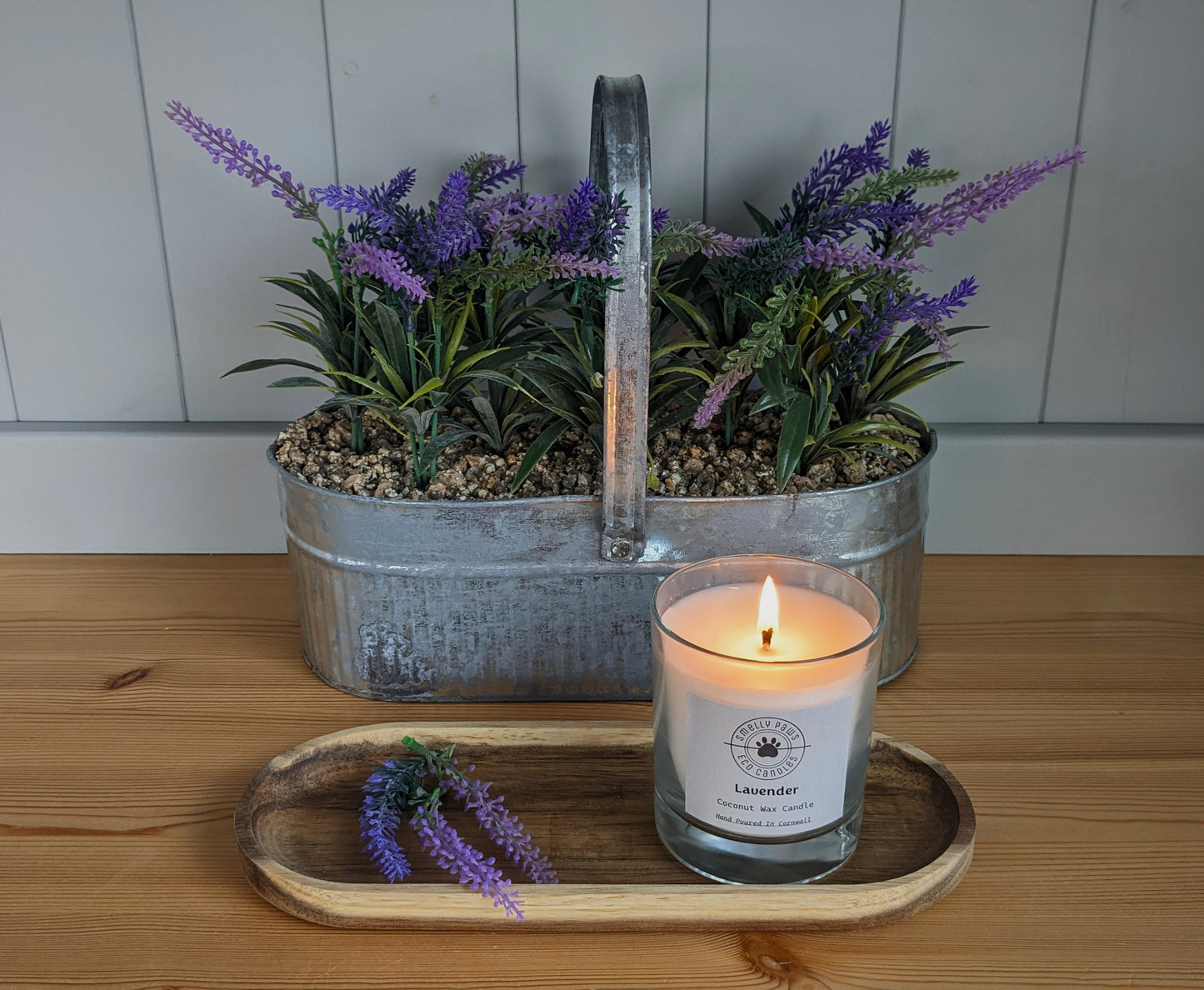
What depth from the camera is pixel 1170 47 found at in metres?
0.70

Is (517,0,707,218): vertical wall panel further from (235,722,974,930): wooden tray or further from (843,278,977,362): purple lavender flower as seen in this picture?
(235,722,974,930): wooden tray

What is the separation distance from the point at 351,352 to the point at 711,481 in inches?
8.7

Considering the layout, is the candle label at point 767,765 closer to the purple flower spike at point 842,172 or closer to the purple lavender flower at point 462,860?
the purple lavender flower at point 462,860

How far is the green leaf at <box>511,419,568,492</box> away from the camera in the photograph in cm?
59

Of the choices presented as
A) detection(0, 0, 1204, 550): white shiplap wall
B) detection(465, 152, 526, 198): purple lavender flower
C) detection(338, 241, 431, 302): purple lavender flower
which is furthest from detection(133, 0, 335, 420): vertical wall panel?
detection(338, 241, 431, 302): purple lavender flower

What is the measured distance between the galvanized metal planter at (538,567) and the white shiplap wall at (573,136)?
135mm

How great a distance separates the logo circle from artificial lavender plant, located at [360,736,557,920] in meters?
0.10

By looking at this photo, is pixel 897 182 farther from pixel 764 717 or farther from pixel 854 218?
pixel 764 717

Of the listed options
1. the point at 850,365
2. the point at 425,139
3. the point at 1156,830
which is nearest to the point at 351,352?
the point at 425,139

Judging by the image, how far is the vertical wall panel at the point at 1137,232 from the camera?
70 centimetres

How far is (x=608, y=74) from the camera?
2.30 ft

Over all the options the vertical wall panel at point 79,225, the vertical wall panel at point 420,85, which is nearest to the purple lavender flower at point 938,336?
the vertical wall panel at point 420,85

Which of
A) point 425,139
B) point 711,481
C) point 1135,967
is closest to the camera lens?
point 1135,967

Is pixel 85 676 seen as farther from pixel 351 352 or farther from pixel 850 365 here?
pixel 850 365
